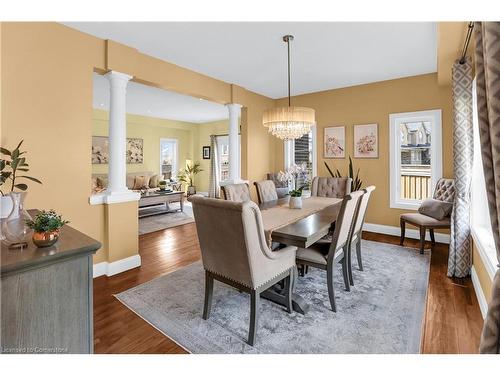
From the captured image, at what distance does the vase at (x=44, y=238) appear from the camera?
112 centimetres

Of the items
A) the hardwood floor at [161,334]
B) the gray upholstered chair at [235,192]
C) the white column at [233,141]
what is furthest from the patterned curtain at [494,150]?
the white column at [233,141]

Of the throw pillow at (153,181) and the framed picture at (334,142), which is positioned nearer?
the framed picture at (334,142)

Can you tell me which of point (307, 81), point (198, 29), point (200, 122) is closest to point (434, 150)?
point (307, 81)

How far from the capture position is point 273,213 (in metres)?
2.79

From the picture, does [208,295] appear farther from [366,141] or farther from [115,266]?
[366,141]

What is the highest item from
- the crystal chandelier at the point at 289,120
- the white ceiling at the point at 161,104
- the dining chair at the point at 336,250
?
the white ceiling at the point at 161,104

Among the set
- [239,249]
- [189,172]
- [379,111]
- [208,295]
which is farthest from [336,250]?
[189,172]

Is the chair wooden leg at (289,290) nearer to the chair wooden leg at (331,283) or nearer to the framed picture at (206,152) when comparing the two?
the chair wooden leg at (331,283)

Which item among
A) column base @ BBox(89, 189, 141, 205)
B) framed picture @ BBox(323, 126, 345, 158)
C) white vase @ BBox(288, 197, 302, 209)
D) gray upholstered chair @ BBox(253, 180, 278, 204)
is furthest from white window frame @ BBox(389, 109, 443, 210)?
column base @ BBox(89, 189, 141, 205)

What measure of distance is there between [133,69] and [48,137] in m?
1.25

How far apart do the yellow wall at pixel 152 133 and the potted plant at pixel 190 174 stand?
8.5 inches

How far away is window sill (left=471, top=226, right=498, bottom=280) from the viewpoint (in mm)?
1886

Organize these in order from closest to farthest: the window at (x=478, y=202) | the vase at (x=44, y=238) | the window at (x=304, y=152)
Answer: the vase at (x=44, y=238), the window at (x=478, y=202), the window at (x=304, y=152)

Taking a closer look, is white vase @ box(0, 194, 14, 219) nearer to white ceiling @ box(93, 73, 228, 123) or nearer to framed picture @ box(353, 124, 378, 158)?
white ceiling @ box(93, 73, 228, 123)
